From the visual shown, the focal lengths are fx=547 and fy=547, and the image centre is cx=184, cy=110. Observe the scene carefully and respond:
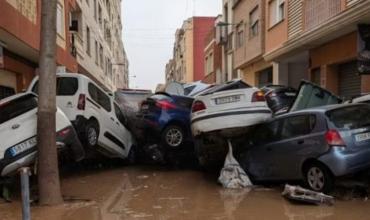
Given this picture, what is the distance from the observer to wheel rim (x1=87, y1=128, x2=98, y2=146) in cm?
1186

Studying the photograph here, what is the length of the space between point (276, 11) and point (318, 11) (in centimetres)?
629

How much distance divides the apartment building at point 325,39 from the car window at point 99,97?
6.24 metres

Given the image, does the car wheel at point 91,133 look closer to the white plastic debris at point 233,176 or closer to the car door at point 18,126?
the car door at point 18,126

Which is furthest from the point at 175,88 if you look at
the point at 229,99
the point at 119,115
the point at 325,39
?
the point at 229,99

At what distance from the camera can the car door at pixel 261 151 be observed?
34.2ft

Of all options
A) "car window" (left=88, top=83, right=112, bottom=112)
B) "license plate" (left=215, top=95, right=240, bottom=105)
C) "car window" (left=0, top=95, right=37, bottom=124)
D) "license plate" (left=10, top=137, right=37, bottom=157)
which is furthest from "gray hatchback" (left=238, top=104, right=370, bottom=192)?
"car window" (left=0, top=95, right=37, bottom=124)

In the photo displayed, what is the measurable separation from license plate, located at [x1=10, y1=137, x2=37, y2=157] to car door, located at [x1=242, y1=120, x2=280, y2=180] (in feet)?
13.9

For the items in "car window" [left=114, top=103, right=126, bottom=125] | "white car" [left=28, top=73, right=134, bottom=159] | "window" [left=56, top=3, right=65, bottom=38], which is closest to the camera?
"white car" [left=28, top=73, right=134, bottom=159]

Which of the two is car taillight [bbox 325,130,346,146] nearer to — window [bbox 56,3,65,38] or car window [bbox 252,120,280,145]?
car window [bbox 252,120,280,145]

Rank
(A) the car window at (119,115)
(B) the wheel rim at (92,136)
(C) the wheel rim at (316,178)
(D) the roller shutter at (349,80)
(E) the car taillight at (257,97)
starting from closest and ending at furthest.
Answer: (C) the wheel rim at (316,178) < (E) the car taillight at (257,97) < (B) the wheel rim at (92,136) < (A) the car window at (119,115) < (D) the roller shutter at (349,80)

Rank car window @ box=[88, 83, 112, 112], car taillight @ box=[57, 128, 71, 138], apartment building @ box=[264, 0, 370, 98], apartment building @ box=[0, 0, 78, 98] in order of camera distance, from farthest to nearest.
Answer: apartment building @ box=[264, 0, 370, 98]
apartment building @ box=[0, 0, 78, 98]
car window @ box=[88, 83, 112, 112]
car taillight @ box=[57, 128, 71, 138]

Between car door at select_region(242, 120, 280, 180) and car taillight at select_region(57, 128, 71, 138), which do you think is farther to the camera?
car door at select_region(242, 120, 280, 180)

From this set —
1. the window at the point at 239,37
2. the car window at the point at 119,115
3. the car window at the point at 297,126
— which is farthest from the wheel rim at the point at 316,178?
the window at the point at 239,37

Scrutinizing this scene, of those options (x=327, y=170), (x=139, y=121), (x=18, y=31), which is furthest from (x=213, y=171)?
(x=18, y=31)
